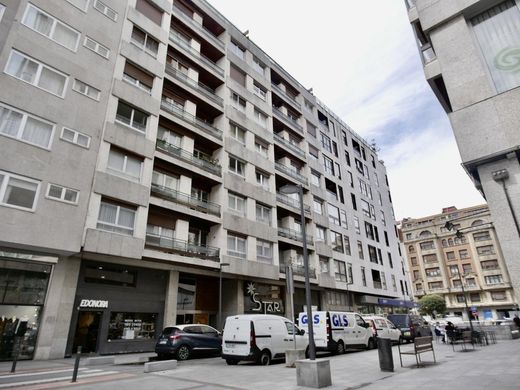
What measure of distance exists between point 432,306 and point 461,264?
15.7m

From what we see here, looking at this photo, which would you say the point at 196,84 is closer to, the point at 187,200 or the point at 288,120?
the point at 187,200

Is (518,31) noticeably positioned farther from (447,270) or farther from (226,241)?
(447,270)

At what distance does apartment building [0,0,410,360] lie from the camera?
1447cm

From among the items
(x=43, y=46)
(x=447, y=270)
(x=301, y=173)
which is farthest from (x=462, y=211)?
(x=43, y=46)

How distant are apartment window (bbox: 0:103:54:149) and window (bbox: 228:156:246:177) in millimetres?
11903

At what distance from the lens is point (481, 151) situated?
7.79m

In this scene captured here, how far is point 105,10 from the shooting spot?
19.6 m

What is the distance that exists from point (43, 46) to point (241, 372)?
1777cm

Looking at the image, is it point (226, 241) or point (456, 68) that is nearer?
point (456, 68)

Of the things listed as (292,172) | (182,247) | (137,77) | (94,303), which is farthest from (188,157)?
(292,172)

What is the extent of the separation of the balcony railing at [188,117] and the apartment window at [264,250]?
8.55 m

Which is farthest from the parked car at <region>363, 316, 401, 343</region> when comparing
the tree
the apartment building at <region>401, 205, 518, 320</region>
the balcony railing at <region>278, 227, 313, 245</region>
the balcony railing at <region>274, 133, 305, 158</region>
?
the tree

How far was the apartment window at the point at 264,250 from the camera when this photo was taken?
79.0 ft

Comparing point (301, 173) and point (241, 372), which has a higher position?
point (301, 173)
